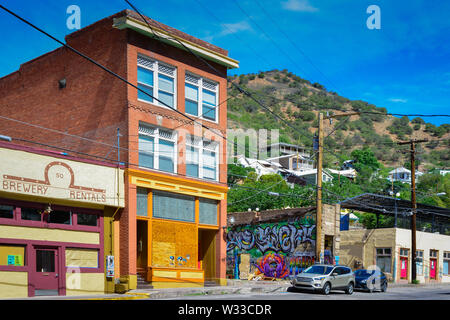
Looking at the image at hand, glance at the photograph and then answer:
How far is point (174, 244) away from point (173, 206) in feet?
6.37

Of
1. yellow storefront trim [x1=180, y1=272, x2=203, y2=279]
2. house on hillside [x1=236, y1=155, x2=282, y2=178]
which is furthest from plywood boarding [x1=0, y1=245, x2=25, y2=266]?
house on hillside [x1=236, y1=155, x2=282, y2=178]

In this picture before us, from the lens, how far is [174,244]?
2688 centimetres

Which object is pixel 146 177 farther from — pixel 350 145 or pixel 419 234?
→ pixel 350 145

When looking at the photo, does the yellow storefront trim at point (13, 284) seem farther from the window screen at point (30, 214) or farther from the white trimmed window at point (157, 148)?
the white trimmed window at point (157, 148)

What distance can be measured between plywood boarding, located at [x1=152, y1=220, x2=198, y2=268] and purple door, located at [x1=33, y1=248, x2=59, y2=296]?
5.17m

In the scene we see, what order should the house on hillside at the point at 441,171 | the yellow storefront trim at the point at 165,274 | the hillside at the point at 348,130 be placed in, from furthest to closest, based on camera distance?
the hillside at the point at 348,130
the house on hillside at the point at 441,171
the yellow storefront trim at the point at 165,274

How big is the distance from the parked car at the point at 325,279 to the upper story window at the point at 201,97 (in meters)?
10.00

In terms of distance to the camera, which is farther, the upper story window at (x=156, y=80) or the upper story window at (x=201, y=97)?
the upper story window at (x=201, y=97)

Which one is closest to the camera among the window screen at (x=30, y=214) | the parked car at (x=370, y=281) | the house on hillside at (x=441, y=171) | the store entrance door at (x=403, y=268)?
the window screen at (x=30, y=214)

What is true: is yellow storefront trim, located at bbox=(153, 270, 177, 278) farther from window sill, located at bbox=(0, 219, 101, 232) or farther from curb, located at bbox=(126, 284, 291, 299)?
window sill, located at bbox=(0, 219, 101, 232)

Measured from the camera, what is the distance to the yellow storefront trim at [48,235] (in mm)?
20422

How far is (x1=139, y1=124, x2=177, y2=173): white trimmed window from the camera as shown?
2591 cm

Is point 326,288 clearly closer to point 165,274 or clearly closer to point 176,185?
point 165,274

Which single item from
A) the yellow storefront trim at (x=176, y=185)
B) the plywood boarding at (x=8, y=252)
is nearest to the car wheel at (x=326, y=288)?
the yellow storefront trim at (x=176, y=185)
